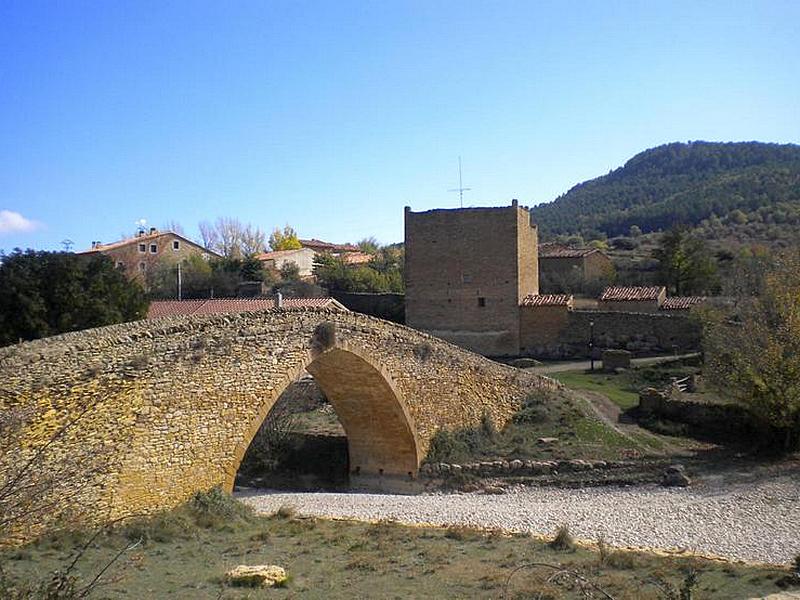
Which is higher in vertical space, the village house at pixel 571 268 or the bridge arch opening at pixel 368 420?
the village house at pixel 571 268

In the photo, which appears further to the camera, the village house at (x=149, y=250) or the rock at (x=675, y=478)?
the village house at (x=149, y=250)

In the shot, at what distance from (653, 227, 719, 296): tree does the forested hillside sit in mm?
15845

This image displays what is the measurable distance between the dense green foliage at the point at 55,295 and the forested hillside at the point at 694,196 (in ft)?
161

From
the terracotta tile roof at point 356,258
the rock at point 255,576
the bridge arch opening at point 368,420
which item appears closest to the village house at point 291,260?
the terracotta tile roof at point 356,258

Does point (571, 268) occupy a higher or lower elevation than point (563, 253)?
lower

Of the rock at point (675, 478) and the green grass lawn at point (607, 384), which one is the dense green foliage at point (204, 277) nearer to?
the green grass lawn at point (607, 384)

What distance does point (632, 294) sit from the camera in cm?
3444

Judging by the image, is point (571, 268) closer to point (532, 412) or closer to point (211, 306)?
point (211, 306)

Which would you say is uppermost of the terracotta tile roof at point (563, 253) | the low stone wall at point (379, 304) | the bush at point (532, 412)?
the terracotta tile roof at point (563, 253)

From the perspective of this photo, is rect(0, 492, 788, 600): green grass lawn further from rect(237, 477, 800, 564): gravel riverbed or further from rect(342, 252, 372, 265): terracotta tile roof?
rect(342, 252, 372, 265): terracotta tile roof

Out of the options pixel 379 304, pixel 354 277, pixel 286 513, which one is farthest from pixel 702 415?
pixel 354 277

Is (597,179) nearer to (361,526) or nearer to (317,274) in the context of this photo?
(317,274)

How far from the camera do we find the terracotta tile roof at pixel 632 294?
33844 mm

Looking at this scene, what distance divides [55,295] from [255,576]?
15.1 m
